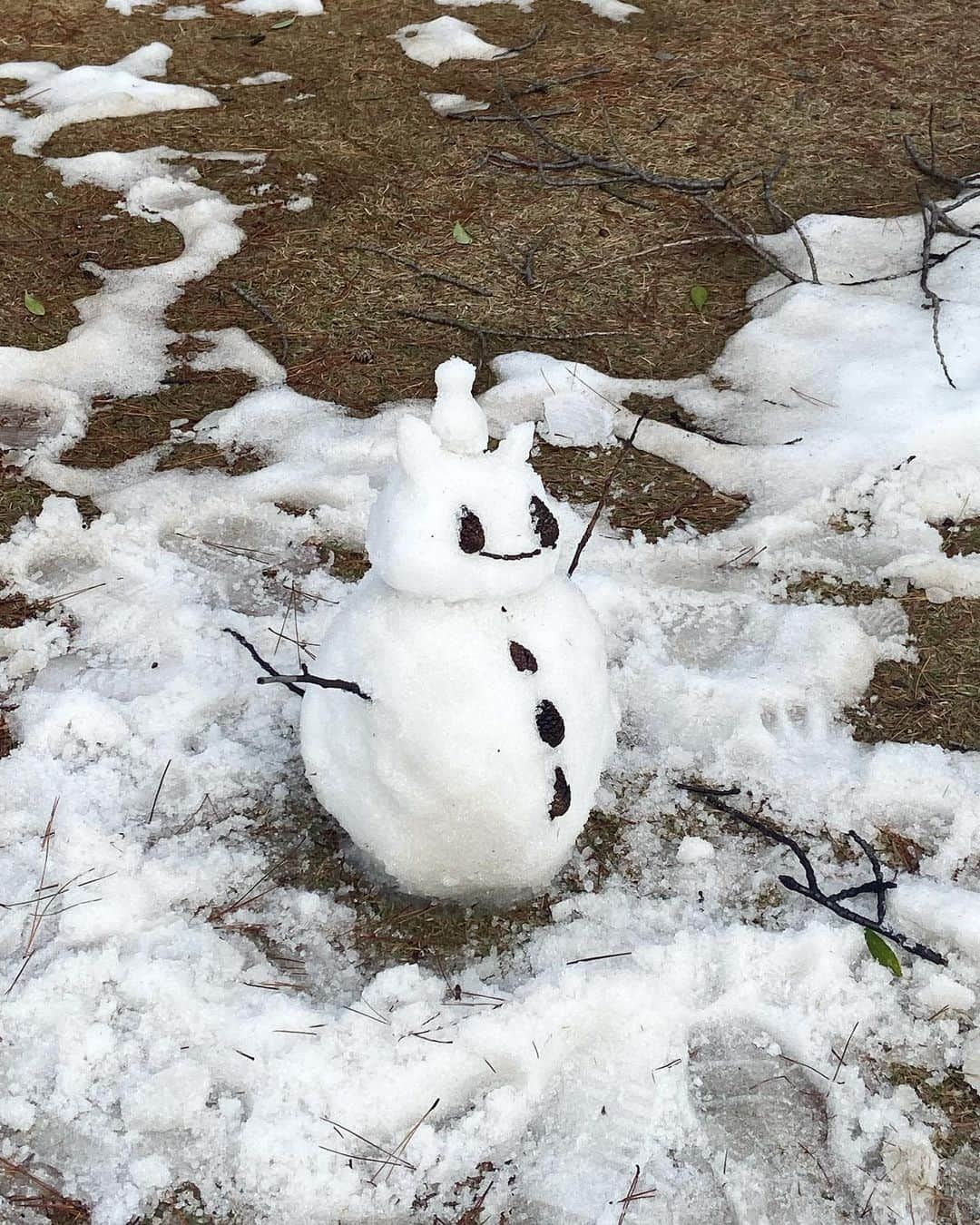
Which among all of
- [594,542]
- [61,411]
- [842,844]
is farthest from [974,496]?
[61,411]

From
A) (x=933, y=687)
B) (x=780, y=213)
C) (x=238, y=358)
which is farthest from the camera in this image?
(x=780, y=213)

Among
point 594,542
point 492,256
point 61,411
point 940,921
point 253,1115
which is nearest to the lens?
point 253,1115

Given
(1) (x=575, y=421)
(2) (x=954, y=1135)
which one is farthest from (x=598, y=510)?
(1) (x=575, y=421)

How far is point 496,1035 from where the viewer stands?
189cm

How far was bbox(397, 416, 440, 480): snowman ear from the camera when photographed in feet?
5.64

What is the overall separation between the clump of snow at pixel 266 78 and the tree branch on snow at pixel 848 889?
16.3ft

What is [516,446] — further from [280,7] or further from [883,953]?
[280,7]

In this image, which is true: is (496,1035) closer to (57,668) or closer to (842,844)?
(842,844)

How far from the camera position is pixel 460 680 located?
6.01ft

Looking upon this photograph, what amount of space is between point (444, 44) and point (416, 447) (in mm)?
5178

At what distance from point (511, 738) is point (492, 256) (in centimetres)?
301

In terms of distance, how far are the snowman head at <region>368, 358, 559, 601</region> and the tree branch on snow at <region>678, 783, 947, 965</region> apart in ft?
2.65

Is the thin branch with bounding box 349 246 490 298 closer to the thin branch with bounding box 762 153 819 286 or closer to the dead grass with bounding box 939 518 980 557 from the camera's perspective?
the thin branch with bounding box 762 153 819 286

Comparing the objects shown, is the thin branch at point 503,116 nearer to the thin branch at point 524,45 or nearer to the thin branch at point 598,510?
the thin branch at point 524,45
